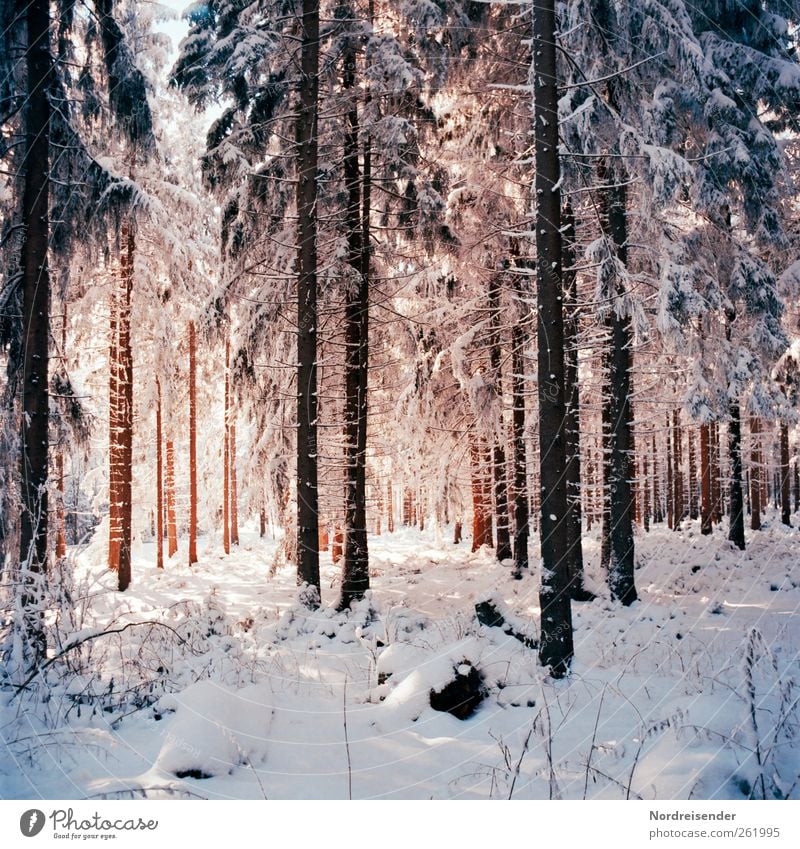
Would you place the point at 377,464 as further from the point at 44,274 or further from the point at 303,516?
the point at 44,274

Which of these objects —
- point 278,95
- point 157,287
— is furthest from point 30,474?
point 157,287

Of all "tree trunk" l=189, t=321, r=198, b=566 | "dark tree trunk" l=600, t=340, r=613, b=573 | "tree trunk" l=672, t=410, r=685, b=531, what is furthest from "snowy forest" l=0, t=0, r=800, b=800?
"tree trunk" l=672, t=410, r=685, b=531

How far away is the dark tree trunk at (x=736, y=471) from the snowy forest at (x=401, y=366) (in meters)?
0.32

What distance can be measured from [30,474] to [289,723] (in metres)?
4.42

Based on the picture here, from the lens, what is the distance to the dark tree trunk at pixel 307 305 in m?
8.65

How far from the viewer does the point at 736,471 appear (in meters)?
14.6

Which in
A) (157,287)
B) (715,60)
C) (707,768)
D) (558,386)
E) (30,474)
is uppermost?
(715,60)

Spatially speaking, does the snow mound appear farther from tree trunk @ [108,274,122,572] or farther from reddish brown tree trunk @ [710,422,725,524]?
reddish brown tree trunk @ [710,422,725,524]

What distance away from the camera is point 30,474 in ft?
20.2

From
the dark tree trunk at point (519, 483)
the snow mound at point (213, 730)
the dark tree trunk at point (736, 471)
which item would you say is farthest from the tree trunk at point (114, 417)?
the dark tree trunk at point (736, 471)

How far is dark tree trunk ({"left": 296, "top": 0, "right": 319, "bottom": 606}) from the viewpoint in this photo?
8.65m
